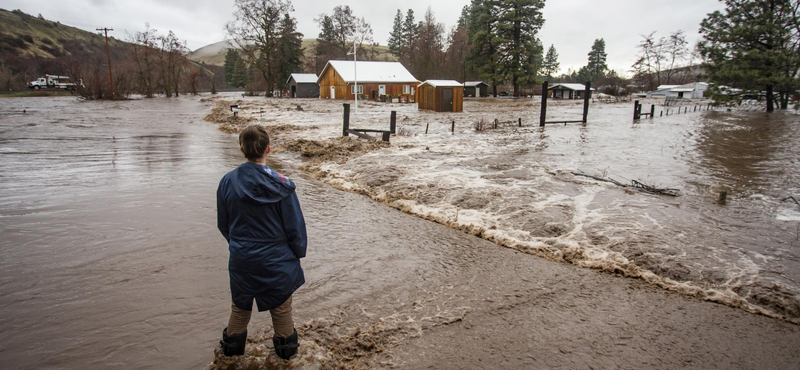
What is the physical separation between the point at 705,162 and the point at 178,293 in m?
14.2

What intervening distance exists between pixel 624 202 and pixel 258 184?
732cm

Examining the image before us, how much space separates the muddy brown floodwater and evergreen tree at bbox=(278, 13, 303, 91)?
62.5 meters

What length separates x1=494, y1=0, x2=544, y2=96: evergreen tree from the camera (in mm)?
58094

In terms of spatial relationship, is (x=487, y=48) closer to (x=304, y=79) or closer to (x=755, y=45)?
(x=304, y=79)

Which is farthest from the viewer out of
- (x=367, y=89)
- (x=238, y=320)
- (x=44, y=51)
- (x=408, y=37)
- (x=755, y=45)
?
(x=44, y=51)

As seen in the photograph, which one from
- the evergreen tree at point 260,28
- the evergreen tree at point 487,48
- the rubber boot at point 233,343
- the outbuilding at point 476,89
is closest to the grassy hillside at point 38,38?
the evergreen tree at point 260,28

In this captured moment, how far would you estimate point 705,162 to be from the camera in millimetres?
12602

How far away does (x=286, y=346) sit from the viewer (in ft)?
10.1

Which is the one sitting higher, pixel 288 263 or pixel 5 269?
pixel 288 263

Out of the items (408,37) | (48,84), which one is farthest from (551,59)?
(48,84)

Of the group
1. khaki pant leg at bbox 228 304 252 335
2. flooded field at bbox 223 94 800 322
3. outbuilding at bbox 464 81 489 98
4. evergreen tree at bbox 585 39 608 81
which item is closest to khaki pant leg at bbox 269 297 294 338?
khaki pant leg at bbox 228 304 252 335

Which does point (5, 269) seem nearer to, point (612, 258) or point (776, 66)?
point (612, 258)

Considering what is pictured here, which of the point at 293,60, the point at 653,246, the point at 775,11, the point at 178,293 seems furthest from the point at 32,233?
the point at 293,60

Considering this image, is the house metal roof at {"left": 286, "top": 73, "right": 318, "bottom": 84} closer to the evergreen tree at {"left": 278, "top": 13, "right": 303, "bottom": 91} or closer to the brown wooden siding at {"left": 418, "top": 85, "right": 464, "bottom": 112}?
the evergreen tree at {"left": 278, "top": 13, "right": 303, "bottom": 91}
